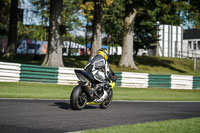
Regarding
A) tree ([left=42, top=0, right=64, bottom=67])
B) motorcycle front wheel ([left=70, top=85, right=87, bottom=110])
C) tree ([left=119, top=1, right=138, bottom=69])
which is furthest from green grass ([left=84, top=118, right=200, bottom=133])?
tree ([left=119, top=1, right=138, bottom=69])

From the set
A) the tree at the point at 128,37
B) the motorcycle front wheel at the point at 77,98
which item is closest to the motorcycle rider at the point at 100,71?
the motorcycle front wheel at the point at 77,98

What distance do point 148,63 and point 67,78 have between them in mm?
15573

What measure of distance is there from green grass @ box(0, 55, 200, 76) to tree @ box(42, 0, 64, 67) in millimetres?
4495

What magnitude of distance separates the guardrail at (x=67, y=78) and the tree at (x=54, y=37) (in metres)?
4.09

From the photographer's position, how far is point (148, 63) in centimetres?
3528

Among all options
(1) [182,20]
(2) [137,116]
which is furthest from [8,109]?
(1) [182,20]

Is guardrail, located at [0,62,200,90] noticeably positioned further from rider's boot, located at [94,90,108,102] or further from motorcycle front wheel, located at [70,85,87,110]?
motorcycle front wheel, located at [70,85,87,110]

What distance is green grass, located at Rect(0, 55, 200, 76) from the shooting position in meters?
30.8

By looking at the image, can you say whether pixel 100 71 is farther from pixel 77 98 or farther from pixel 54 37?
pixel 54 37

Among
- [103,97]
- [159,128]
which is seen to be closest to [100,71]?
[103,97]

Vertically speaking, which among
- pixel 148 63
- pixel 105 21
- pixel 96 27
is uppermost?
pixel 105 21

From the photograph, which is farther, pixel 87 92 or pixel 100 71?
pixel 100 71

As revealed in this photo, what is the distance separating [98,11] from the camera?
90.5 ft

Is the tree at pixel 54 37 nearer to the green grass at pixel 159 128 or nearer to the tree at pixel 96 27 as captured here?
the tree at pixel 96 27
